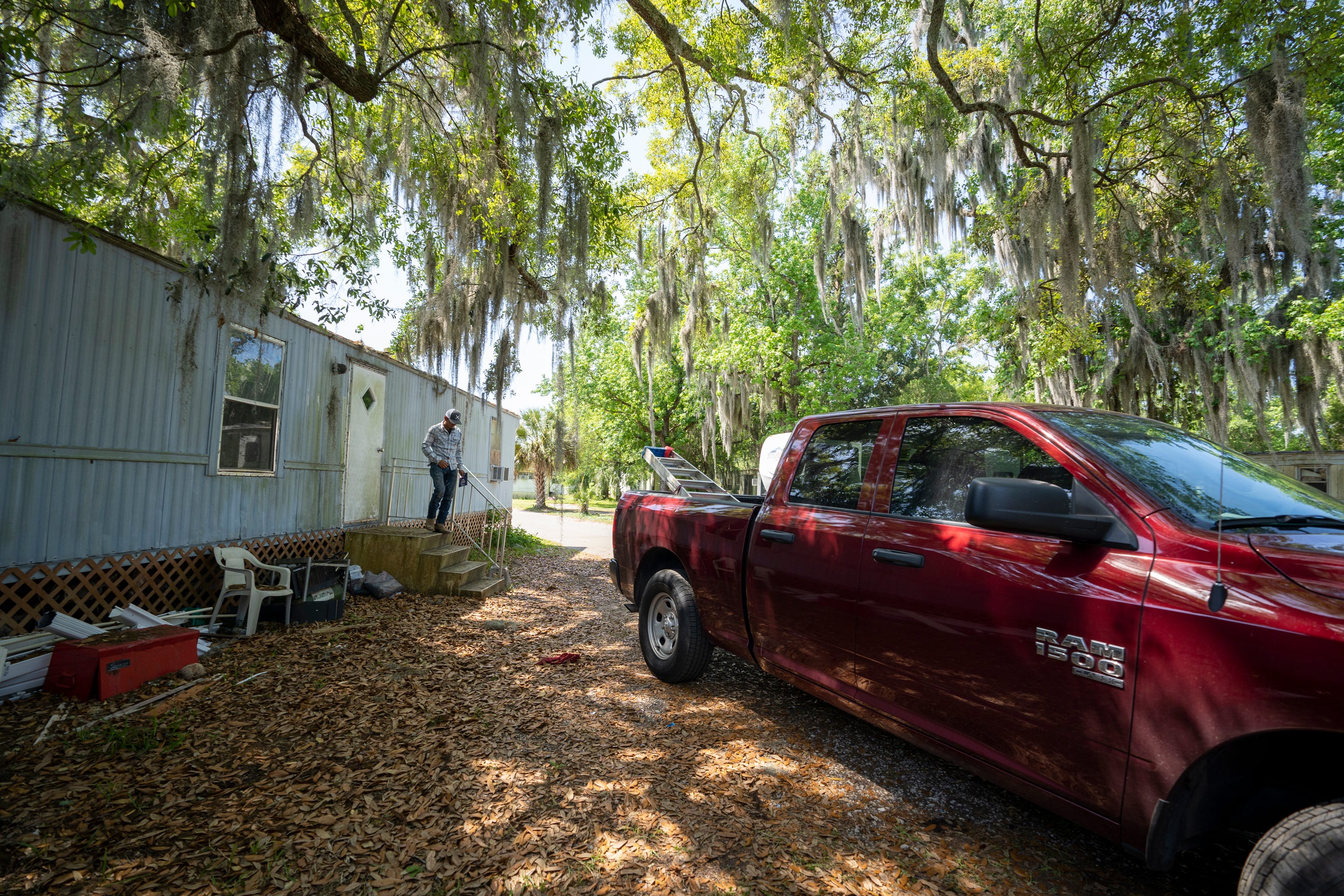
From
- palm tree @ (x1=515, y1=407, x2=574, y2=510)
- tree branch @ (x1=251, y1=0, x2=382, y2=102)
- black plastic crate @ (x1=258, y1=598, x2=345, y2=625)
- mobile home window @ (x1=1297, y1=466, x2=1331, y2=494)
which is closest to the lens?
tree branch @ (x1=251, y1=0, x2=382, y2=102)

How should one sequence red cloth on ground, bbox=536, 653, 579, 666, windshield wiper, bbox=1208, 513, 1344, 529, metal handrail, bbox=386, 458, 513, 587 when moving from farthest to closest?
metal handrail, bbox=386, 458, 513, 587 < red cloth on ground, bbox=536, 653, 579, 666 < windshield wiper, bbox=1208, 513, 1344, 529

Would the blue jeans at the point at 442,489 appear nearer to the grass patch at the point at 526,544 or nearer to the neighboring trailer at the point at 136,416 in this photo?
the neighboring trailer at the point at 136,416

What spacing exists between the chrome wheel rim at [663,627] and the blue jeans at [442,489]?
4849mm

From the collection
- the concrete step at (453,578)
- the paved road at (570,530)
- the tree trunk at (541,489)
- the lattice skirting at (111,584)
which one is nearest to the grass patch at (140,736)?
the lattice skirting at (111,584)

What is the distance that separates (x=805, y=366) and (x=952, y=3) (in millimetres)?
10605

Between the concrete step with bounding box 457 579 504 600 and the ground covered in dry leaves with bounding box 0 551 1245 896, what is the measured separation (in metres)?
2.78

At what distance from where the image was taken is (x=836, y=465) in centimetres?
324

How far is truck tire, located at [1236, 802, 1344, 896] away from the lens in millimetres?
1403

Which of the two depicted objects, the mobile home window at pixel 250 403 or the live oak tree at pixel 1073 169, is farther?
the live oak tree at pixel 1073 169

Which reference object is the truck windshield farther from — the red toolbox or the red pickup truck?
the red toolbox

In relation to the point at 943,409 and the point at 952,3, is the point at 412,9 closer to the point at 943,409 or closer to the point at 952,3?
the point at 943,409

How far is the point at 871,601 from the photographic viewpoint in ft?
8.58

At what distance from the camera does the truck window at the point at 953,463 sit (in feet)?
7.93

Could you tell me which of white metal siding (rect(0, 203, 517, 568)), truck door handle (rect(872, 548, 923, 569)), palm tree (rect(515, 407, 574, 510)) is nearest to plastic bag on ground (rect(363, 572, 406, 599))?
white metal siding (rect(0, 203, 517, 568))
